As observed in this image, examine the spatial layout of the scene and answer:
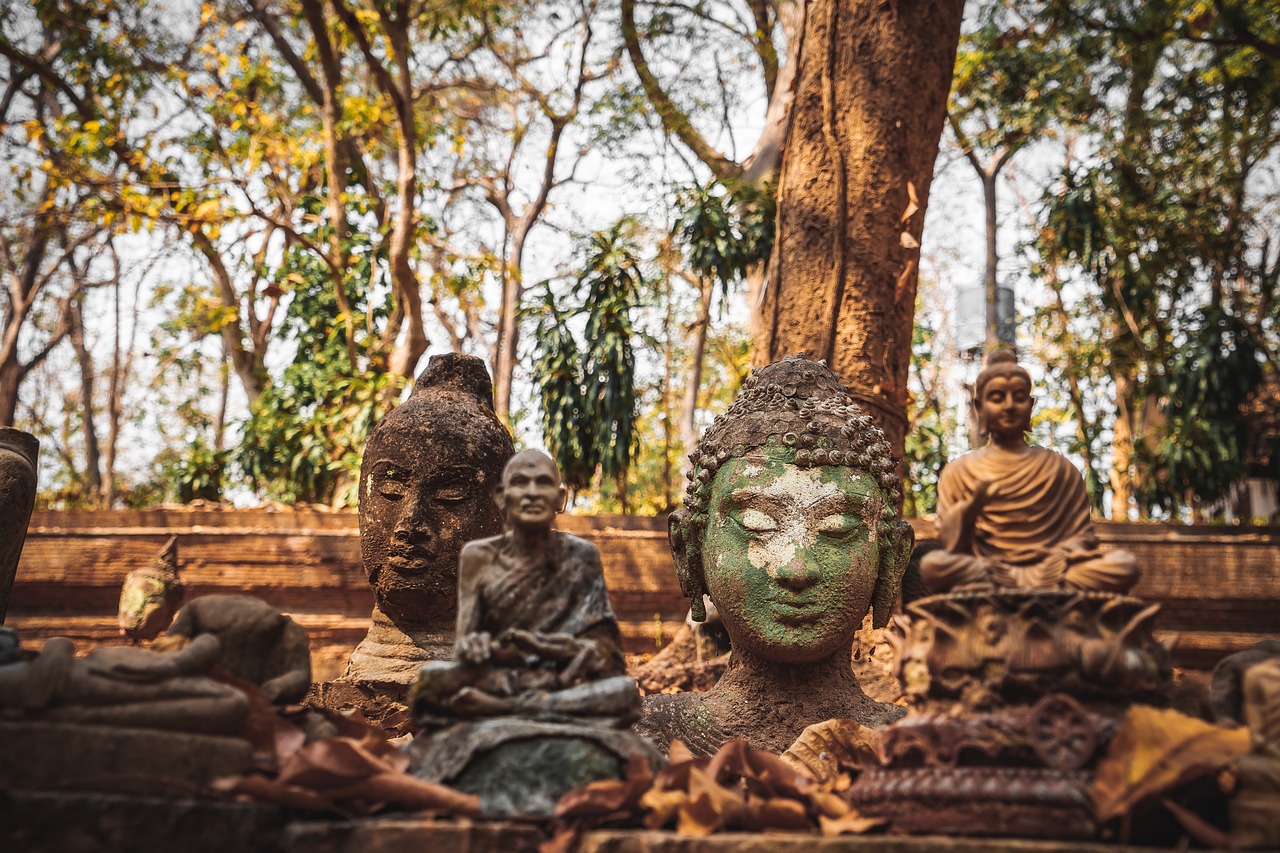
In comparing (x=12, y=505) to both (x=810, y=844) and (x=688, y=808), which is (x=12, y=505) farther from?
(x=810, y=844)

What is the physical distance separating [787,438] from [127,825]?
2800mm

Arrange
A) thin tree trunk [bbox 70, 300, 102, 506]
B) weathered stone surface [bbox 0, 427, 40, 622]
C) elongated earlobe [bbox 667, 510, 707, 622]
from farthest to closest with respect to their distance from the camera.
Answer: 1. thin tree trunk [bbox 70, 300, 102, 506]
2. elongated earlobe [bbox 667, 510, 707, 622]
3. weathered stone surface [bbox 0, 427, 40, 622]

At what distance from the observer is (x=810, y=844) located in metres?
2.70

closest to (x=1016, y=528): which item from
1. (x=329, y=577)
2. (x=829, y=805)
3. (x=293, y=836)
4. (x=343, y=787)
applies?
(x=829, y=805)

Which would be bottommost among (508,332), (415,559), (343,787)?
(343,787)

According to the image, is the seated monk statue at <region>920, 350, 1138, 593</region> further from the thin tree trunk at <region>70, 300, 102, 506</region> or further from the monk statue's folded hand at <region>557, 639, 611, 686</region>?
the thin tree trunk at <region>70, 300, 102, 506</region>

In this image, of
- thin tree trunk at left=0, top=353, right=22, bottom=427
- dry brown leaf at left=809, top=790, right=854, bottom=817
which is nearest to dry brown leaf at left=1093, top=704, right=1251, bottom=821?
dry brown leaf at left=809, top=790, right=854, bottom=817

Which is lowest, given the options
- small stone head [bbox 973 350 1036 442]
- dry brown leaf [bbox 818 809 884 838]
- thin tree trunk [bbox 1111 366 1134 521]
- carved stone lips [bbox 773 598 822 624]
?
dry brown leaf [bbox 818 809 884 838]

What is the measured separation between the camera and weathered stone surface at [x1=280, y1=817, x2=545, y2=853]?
2.70 meters

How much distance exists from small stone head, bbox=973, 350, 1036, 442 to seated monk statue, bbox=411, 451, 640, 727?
1.22m

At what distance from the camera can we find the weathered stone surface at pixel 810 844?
8.51 feet

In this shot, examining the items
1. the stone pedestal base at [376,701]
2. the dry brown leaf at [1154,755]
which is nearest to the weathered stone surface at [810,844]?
the dry brown leaf at [1154,755]

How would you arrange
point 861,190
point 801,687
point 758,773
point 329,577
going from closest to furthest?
1. point 758,773
2. point 801,687
3. point 861,190
4. point 329,577

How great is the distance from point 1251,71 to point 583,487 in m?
8.64
